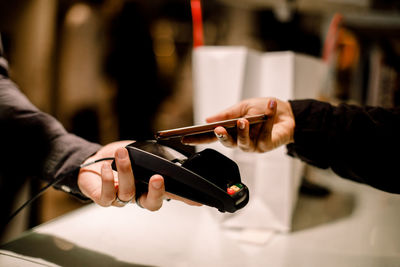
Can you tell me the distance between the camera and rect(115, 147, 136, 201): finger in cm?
34

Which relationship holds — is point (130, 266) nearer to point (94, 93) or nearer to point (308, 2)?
point (94, 93)

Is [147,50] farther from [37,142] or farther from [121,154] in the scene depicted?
[121,154]

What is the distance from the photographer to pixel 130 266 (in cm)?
41

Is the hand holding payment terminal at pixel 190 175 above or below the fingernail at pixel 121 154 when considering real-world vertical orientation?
below

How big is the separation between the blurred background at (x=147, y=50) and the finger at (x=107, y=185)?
558 millimetres

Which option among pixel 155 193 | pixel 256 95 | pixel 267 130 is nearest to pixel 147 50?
pixel 256 95

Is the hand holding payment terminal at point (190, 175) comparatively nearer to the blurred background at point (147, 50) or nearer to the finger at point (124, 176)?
the finger at point (124, 176)

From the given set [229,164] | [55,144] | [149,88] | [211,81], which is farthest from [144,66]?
[229,164]

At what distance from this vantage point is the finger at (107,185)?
0.36m

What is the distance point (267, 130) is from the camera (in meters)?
0.48

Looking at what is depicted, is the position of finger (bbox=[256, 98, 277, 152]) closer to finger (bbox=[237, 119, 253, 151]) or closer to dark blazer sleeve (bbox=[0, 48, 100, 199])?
finger (bbox=[237, 119, 253, 151])

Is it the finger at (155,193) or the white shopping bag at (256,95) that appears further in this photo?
the white shopping bag at (256,95)

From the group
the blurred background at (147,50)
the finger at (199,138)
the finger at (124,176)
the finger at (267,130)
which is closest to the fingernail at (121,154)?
the finger at (124,176)

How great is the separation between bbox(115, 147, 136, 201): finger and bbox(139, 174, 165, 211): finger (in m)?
0.02
